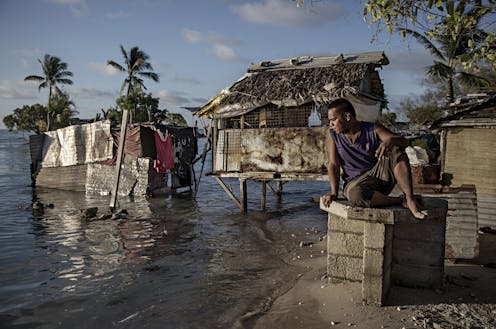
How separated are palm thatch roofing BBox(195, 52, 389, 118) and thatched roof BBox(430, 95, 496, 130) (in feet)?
7.12

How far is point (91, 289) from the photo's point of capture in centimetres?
661

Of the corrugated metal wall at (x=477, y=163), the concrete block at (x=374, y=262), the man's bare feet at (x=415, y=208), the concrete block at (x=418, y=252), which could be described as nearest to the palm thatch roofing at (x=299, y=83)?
the corrugated metal wall at (x=477, y=163)

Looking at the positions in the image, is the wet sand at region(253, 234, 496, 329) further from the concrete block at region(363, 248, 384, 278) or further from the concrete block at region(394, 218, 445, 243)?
the concrete block at region(394, 218, 445, 243)

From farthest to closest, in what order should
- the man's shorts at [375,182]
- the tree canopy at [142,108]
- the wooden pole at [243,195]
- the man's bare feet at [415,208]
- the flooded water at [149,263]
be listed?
the tree canopy at [142,108] < the wooden pole at [243,195] < the flooded water at [149,263] < the man's shorts at [375,182] < the man's bare feet at [415,208]

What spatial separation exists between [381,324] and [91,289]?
5.12 m

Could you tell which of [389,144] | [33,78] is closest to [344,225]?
[389,144]

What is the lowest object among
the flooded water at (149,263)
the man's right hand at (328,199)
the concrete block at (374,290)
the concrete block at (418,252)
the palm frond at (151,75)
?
the flooded water at (149,263)

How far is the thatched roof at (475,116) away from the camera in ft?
32.8

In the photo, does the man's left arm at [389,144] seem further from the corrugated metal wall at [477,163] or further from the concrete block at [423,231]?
the corrugated metal wall at [477,163]

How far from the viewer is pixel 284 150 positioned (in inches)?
460

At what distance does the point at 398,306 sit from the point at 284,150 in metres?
7.70

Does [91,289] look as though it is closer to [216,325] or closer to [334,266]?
[216,325]

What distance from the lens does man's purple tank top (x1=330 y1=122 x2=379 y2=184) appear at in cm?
439

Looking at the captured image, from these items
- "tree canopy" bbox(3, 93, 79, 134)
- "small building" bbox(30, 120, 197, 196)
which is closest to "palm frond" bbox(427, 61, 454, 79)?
"small building" bbox(30, 120, 197, 196)
